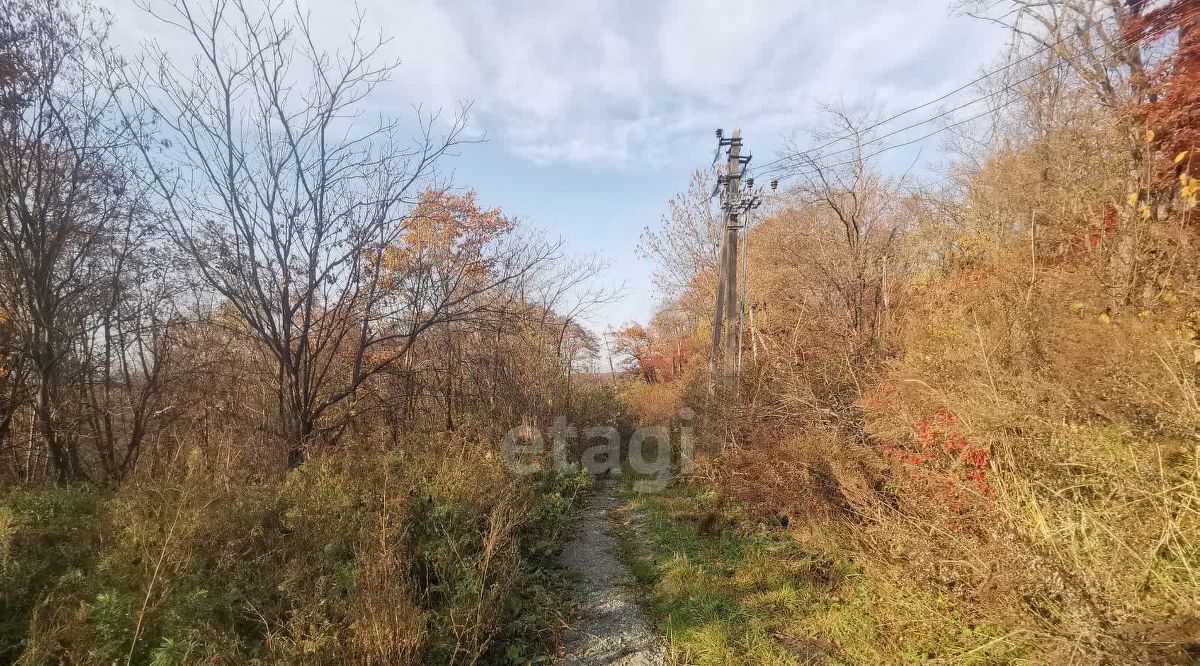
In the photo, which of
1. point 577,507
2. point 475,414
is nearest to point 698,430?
point 577,507

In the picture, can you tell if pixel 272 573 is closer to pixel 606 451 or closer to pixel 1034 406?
pixel 1034 406

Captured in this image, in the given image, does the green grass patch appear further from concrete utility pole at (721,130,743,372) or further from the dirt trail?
concrete utility pole at (721,130,743,372)

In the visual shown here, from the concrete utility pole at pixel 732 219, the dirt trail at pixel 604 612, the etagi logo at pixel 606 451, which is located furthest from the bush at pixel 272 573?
the concrete utility pole at pixel 732 219

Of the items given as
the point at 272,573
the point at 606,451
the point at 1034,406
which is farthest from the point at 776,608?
the point at 606,451

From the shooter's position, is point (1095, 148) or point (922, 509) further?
point (1095, 148)

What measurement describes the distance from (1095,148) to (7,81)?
46.7ft

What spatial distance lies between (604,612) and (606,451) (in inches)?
354

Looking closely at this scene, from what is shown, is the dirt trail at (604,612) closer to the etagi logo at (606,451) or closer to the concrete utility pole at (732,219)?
the etagi logo at (606,451)

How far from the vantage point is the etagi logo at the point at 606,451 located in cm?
955

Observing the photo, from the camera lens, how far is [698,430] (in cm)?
1077

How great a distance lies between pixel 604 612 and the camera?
5375 millimetres

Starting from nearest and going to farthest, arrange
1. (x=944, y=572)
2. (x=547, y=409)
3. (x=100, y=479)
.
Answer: (x=944, y=572) < (x=100, y=479) < (x=547, y=409)

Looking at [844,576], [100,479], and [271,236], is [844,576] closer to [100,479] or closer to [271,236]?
[271,236]

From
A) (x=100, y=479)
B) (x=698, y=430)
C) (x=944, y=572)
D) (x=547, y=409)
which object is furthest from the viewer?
(x=547, y=409)
